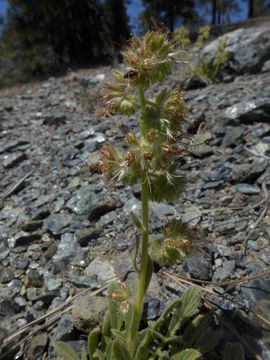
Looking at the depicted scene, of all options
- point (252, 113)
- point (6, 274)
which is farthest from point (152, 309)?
point (252, 113)

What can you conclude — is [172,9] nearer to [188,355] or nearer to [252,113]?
[252,113]

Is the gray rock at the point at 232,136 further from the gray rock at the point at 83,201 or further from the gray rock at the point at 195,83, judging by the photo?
the gray rock at the point at 195,83

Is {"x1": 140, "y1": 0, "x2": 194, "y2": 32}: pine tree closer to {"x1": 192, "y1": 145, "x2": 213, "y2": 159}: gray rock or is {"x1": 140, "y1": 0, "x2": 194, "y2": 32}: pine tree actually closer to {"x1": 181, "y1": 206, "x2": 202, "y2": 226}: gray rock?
{"x1": 192, "y1": 145, "x2": 213, "y2": 159}: gray rock

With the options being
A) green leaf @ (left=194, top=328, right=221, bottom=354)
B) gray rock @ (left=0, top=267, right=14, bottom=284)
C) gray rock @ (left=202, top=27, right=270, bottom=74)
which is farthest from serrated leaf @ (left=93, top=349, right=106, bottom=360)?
gray rock @ (left=202, top=27, right=270, bottom=74)

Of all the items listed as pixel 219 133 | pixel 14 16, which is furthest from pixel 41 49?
pixel 219 133

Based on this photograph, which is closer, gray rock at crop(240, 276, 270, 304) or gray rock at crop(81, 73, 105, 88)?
gray rock at crop(240, 276, 270, 304)

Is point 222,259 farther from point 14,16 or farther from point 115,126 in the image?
point 14,16

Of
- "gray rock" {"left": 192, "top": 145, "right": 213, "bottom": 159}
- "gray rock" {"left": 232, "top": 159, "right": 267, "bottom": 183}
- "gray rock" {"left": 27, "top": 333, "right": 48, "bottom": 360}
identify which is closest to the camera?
"gray rock" {"left": 27, "top": 333, "right": 48, "bottom": 360}
